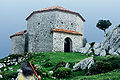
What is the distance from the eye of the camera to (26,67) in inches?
284

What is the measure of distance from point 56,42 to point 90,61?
13916 mm

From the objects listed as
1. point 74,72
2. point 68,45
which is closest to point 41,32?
point 68,45

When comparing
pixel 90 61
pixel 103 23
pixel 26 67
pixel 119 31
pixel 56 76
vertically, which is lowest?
pixel 56 76

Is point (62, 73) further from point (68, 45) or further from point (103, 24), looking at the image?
point (103, 24)

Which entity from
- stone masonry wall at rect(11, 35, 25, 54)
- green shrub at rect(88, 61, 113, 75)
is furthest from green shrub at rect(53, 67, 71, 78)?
stone masonry wall at rect(11, 35, 25, 54)

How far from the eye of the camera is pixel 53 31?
27.7 metres

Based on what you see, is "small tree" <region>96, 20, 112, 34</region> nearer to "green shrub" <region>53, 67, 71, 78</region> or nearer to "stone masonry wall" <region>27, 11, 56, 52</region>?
"stone masonry wall" <region>27, 11, 56, 52</region>

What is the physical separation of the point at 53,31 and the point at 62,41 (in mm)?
2522

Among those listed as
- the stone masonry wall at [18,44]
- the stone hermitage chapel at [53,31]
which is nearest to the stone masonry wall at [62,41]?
the stone hermitage chapel at [53,31]

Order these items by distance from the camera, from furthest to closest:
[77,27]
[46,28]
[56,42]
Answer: [77,27], [46,28], [56,42]

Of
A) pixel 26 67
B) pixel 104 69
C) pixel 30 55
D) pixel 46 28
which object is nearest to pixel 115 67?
pixel 104 69

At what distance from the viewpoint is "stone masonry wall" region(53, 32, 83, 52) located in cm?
2772

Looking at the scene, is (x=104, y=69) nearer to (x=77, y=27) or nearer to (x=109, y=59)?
(x=109, y=59)

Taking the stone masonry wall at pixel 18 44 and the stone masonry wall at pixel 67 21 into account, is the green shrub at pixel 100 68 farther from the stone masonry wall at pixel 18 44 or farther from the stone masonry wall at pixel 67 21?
the stone masonry wall at pixel 18 44
